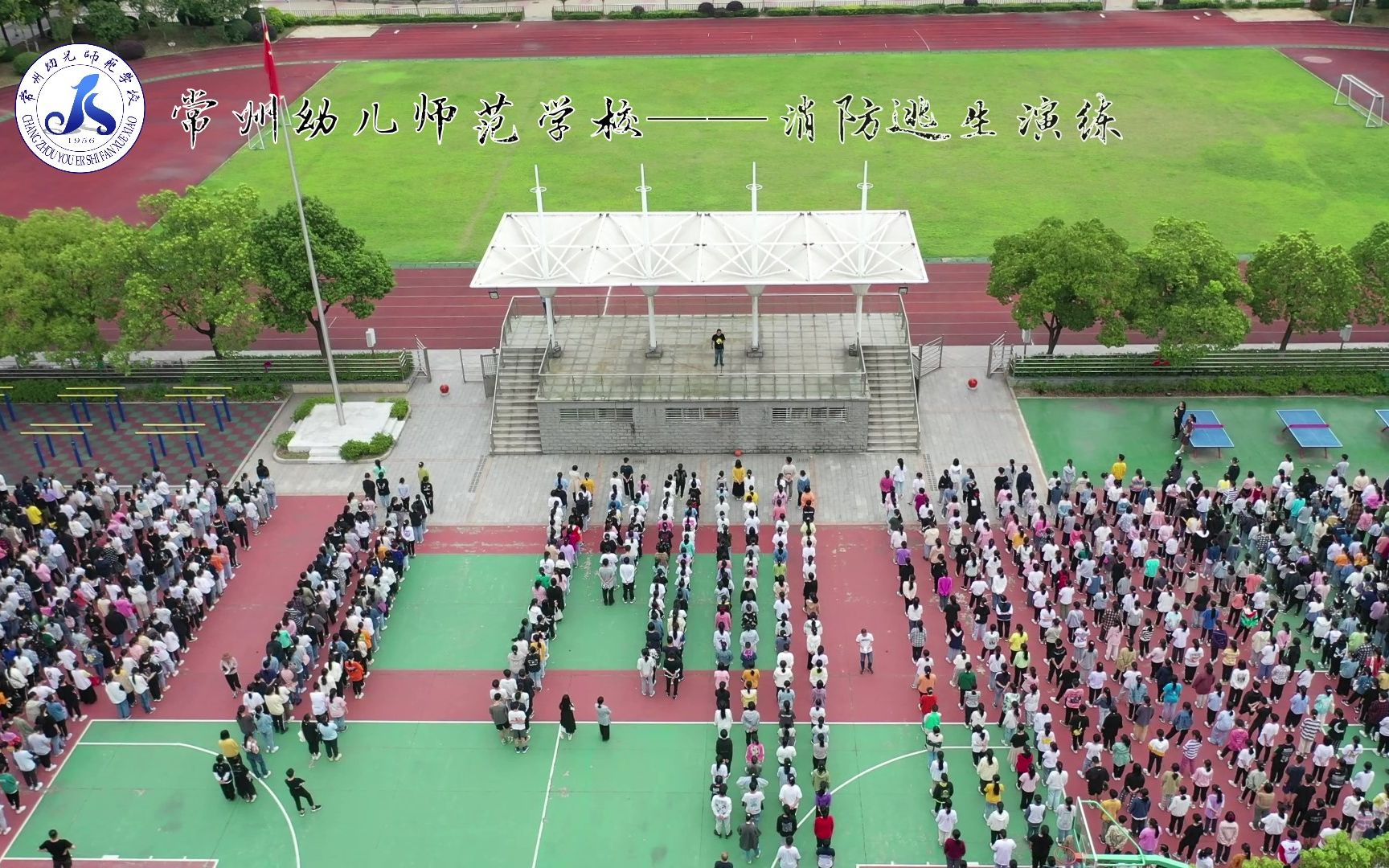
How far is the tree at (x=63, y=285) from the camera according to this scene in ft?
110

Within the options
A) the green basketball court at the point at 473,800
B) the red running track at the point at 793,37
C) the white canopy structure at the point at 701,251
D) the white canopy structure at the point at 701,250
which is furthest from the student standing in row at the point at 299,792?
the red running track at the point at 793,37

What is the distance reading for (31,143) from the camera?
38062mm

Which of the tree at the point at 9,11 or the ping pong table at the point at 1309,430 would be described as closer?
the ping pong table at the point at 1309,430

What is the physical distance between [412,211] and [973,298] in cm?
2312

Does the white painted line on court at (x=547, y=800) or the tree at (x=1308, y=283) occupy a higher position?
the tree at (x=1308, y=283)

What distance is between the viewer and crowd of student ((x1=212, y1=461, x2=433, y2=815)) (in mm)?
22328

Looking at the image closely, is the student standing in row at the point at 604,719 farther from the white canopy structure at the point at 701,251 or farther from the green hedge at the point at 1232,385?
the green hedge at the point at 1232,385

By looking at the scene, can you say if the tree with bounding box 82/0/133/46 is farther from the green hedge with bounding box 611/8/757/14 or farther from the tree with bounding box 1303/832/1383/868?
the tree with bounding box 1303/832/1383/868

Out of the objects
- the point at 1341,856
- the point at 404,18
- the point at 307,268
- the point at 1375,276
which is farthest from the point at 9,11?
the point at 1341,856

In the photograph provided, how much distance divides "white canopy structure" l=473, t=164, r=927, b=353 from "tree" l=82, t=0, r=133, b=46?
4773 cm

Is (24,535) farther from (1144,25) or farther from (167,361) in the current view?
(1144,25)

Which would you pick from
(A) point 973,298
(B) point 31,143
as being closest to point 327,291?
(B) point 31,143

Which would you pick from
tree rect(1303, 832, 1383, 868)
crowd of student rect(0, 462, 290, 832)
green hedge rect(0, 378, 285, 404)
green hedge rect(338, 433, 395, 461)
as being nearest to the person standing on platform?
crowd of student rect(0, 462, 290, 832)

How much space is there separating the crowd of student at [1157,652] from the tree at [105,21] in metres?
60.3
